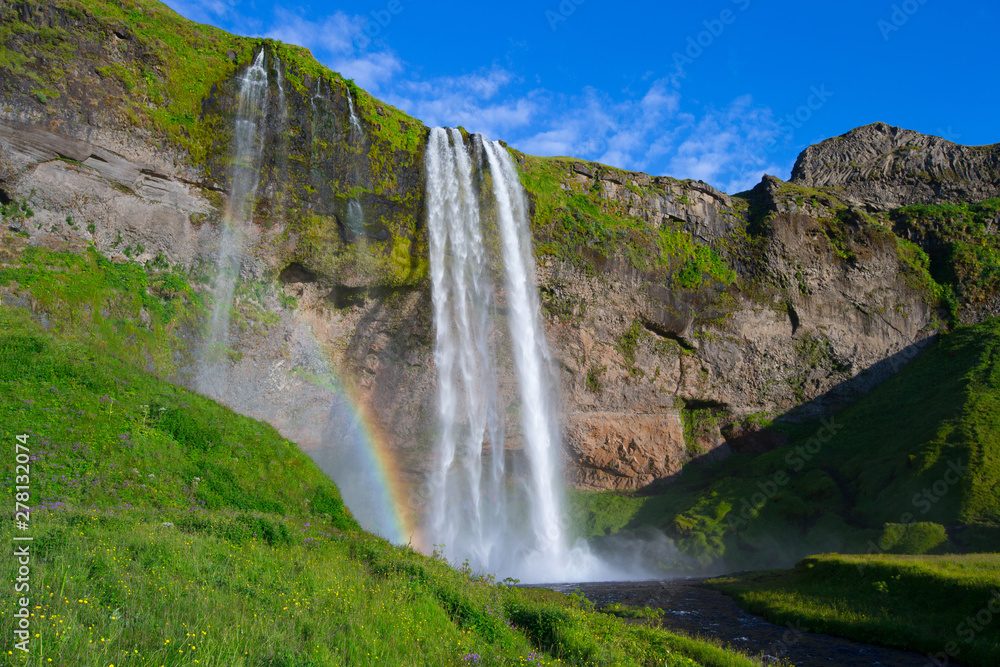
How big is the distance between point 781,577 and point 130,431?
75.7ft

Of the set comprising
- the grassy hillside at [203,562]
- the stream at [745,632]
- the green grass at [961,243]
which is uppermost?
the green grass at [961,243]

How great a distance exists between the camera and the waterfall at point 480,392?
30859 millimetres

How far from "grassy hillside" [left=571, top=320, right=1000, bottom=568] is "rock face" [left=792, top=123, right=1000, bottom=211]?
17718mm

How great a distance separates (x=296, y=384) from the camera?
2852cm

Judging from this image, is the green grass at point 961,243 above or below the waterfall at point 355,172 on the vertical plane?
above

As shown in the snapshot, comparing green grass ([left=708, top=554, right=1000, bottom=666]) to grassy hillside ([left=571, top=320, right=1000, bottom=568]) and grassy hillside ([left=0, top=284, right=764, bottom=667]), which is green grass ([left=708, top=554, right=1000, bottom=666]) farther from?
grassy hillside ([left=0, top=284, right=764, bottom=667])

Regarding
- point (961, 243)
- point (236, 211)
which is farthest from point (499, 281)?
point (961, 243)

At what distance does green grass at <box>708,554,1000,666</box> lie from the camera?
13133 millimetres

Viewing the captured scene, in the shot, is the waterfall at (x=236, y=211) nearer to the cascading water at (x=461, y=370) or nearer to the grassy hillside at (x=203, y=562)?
the grassy hillside at (x=203, y=562)

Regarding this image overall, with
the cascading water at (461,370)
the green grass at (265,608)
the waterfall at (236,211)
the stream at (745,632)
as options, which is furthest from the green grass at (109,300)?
the stream at (745,632)

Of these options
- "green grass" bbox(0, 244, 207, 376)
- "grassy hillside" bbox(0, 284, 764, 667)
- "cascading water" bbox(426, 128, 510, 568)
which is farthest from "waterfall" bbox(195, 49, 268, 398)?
"cascading water" bbox(426, 128, 510, 568)

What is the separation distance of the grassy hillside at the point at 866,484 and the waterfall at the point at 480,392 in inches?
167

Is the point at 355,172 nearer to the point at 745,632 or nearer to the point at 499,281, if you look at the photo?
the point at 499,281

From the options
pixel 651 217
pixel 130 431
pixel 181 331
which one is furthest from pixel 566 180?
pixel 130 431
